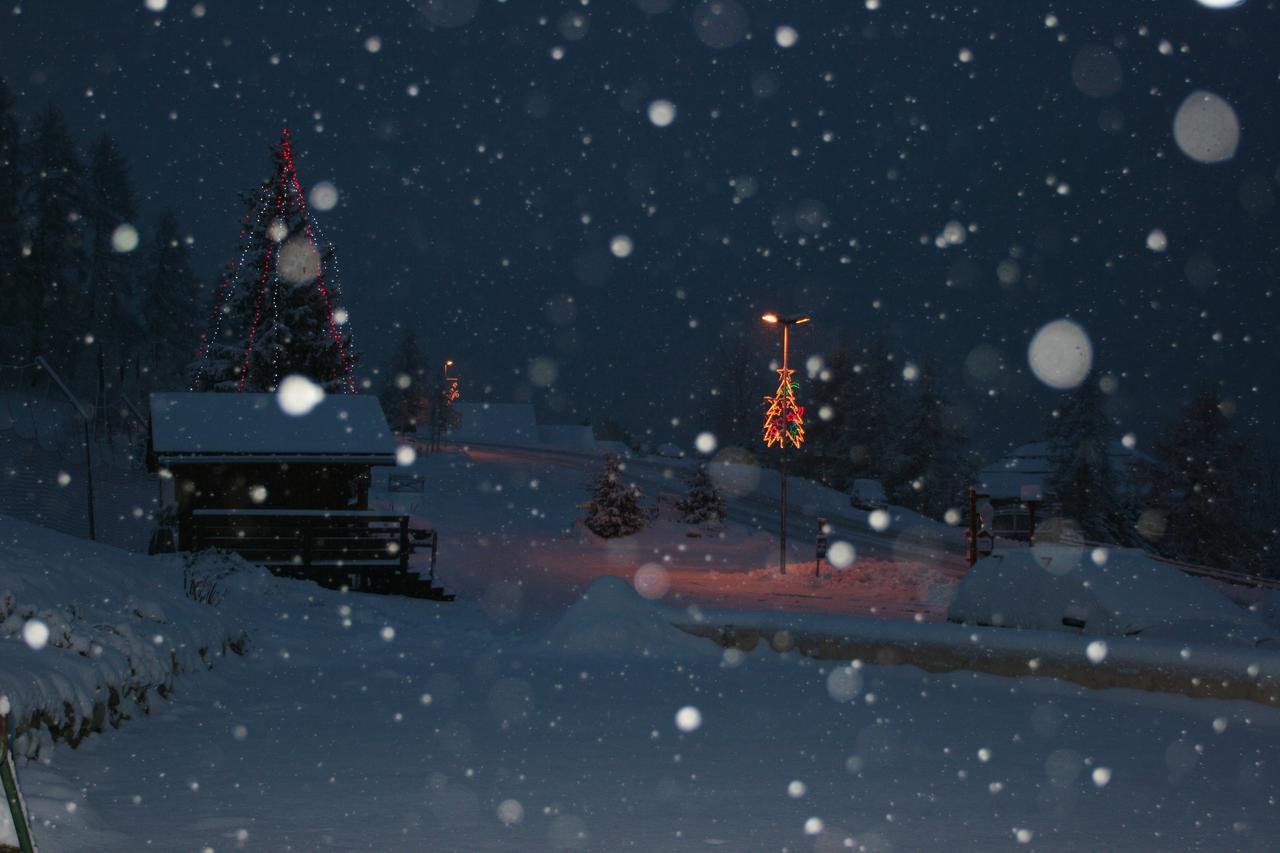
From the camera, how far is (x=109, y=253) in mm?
61969

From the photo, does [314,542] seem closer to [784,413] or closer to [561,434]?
[784,413]

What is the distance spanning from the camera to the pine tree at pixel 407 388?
3529 inches

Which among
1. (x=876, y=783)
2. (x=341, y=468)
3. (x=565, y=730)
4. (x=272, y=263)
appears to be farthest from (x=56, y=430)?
(x=876, y=783)

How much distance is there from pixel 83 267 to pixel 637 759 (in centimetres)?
6308

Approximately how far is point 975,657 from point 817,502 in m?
46.0

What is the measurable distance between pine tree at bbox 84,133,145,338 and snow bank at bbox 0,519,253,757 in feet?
189

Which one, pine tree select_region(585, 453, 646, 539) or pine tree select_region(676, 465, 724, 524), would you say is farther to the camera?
pine tree select_region(676, 465, 724, 524)

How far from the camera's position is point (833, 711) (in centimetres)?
931

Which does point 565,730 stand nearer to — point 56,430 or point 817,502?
point 56,430

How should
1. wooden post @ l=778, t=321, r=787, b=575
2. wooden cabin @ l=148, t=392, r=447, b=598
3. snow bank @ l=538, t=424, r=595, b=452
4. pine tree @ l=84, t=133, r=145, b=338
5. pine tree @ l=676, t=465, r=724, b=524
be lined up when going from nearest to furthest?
wooden cabin @ l=148, t=392, r=447, b=598 < wooden post @ l=778, t=321, r=787, b=575 < pine tree @ l=676, t=465, r=724, b=524 < pine tree @ l=84, t=133, r=145, b=338 < snow bank @ l=538, t=424, r=595, b=452

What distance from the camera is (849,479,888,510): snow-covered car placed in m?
56.2

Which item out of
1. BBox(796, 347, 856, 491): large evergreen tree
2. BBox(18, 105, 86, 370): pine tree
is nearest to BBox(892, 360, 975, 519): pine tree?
BBox(796, 347, 856, 491): large evergreen tree

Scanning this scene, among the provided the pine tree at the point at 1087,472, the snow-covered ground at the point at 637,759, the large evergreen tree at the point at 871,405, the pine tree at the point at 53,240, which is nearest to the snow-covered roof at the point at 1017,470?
the large evergreen tree at the point at 871,405

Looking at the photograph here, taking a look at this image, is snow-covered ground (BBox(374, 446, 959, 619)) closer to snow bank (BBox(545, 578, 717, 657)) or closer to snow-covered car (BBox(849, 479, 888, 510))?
snow-covered car (BBox(849, 479, 888, 510))
